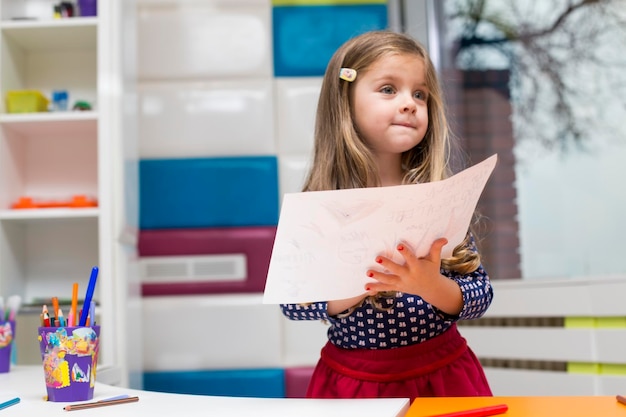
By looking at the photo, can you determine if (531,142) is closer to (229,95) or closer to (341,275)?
(229,95)

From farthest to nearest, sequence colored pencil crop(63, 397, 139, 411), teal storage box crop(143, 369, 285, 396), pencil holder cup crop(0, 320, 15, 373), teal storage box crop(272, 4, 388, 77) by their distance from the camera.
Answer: teal storage box crop(272, 4, 388, 77) → teal storage box crop(143, 369, 285, 396) → pencil holder cup crop(0, 320, 15, 373) → colored pencil crop(63, 397, 139, 411)

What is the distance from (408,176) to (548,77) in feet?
4.68

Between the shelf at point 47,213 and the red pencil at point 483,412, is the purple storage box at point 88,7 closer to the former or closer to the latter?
the shelf at point 47,213

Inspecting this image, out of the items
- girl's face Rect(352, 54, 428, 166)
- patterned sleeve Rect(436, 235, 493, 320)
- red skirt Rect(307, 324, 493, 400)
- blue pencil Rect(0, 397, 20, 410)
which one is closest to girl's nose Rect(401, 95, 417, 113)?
girl's face Rect(352, 54, 428, 166)

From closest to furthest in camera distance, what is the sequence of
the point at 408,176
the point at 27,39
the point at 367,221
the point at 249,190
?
the point at 367,221
the point at 408,176
the point at 27,39
the point at 249,190

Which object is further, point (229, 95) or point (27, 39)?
point (229, 95)

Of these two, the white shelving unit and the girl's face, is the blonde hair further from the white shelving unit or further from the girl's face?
the white shelving unit

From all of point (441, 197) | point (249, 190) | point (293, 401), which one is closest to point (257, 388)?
point (249, 190)

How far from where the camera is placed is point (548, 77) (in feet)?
8.40

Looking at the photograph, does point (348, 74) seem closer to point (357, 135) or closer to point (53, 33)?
point (357, 135)

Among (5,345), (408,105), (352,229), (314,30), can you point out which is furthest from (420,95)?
(314,30)

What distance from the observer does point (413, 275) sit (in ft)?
3.40

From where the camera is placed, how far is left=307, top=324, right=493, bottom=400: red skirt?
1.21 meters

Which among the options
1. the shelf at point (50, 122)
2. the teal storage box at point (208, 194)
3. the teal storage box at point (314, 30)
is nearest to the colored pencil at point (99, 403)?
the shelf at point (50, 122)
